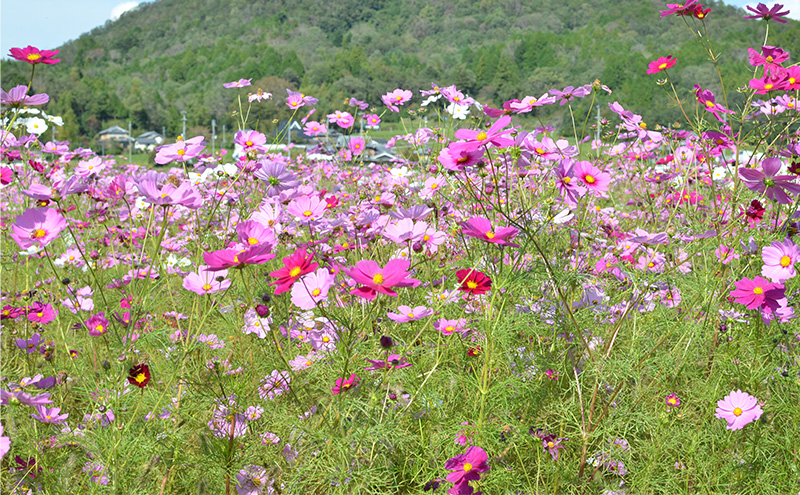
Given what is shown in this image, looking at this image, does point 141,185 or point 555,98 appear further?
point 555,98

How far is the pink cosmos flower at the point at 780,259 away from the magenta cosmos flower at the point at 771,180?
3.9 inches

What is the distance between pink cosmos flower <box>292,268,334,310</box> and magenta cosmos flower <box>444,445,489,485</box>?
409mm

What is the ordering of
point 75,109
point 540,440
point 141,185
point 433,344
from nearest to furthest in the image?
point 141,185 → point 540,440 → point 433,344 → point 75,109

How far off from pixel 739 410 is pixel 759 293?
10.9 inches

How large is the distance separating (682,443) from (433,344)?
0.67 m

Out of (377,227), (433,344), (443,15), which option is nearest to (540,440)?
(433,344)

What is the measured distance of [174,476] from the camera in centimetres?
132

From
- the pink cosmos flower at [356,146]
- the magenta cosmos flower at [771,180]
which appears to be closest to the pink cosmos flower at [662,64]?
the magenta cosmos flower at [771,180]

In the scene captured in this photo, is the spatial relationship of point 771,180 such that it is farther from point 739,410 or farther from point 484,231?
point 484,231

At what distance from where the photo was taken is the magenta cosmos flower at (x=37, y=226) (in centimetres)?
106

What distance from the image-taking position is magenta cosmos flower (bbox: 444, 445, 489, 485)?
105 centimetres

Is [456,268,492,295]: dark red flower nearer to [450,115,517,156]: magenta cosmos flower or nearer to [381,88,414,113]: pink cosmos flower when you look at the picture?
[450,115,517,156]: magenta cosmos flower

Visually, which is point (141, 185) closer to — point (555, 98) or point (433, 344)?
point (433, 344)

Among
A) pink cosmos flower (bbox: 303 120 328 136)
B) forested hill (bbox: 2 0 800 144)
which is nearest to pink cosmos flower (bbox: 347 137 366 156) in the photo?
pink cosmos flower (bbox: 303 120 328 136)
